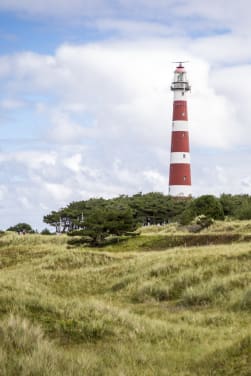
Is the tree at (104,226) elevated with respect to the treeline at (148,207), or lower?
lower

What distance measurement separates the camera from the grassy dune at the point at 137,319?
10.4 meters

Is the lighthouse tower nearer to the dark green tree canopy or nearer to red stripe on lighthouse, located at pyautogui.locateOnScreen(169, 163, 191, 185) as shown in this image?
red stripe on lighthouse, located at pyautogui.locateOnScreen(169, 163, 191, 185)

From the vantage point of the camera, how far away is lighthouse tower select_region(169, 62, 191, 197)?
7431 cm

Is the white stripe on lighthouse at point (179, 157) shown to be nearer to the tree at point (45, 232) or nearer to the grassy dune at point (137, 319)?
the tree at point (45, 232)

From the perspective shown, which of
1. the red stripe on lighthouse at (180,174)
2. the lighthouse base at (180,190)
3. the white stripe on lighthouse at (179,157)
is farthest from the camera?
the lighthouse base at (180,190)

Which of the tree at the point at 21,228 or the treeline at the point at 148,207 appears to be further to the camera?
the tree at the point at 21,228

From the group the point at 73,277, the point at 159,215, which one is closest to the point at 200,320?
the point at 73,277

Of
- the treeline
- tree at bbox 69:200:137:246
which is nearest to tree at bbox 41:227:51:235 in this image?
the treeline

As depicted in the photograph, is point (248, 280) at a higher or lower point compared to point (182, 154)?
lower

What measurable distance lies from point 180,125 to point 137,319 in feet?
202

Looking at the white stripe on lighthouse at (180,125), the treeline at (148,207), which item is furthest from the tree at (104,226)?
the white stripe on lighthouse at (180,125)

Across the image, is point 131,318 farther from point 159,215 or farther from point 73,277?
point 159,215

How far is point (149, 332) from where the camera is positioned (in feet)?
45.5

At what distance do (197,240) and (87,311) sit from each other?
2491 centimetres
